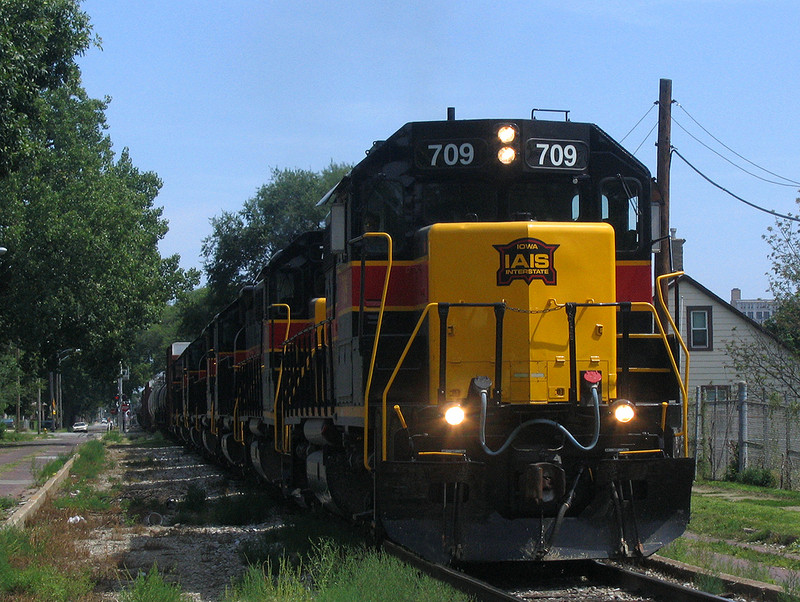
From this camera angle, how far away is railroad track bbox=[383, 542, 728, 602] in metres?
6.87

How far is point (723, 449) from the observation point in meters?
18.2

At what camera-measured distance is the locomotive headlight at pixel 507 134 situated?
8.39m

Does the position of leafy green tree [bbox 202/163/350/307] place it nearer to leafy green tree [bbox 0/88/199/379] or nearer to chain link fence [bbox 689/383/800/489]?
leafy green tree [bbox 0/88/199/379]

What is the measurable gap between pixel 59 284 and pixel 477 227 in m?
28.3

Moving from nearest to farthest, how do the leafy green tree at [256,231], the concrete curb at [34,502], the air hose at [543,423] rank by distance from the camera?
the air hose at [543,423]
the concrete curb at [34,502]
the leafy green tree at [256,231]

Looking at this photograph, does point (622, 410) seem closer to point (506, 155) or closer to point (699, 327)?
point (506, 155)

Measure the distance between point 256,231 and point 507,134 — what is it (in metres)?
48.0

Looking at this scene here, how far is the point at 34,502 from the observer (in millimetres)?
14719

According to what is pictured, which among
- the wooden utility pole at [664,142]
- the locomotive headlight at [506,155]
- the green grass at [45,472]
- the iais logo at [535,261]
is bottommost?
the green grass at [45,472]

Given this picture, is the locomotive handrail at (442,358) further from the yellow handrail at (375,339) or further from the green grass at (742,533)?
the green grass at (742,533)

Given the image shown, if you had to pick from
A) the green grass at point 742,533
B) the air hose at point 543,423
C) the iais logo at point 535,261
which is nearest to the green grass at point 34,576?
the air hose at point 543,423

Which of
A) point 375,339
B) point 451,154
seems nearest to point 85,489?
point 375,339

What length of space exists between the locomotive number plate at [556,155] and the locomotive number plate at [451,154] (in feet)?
1.34

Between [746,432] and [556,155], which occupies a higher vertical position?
[556,155]
